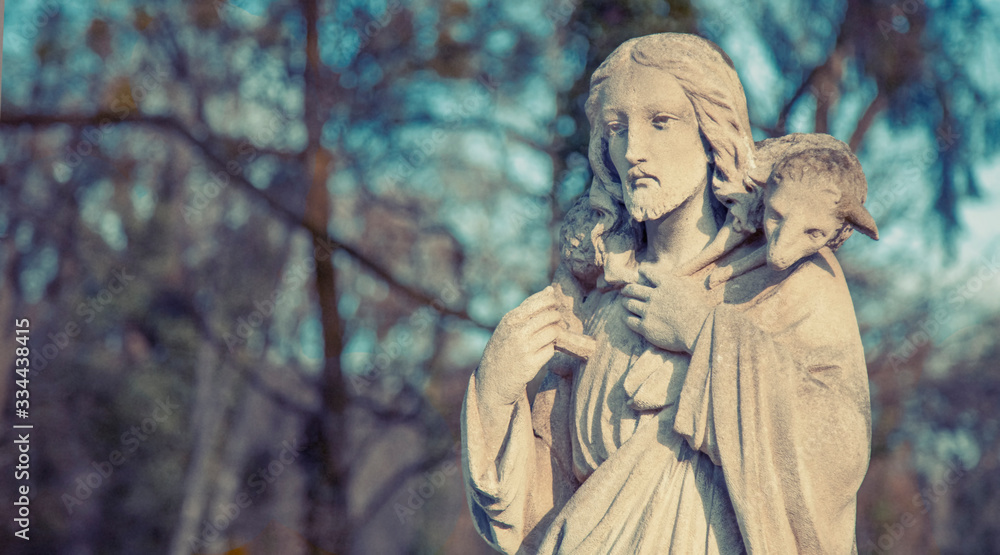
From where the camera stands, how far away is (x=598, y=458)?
2.61m

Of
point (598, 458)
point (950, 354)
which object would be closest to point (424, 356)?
point (950, 354)

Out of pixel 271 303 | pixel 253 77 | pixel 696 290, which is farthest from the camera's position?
pixel 253 77

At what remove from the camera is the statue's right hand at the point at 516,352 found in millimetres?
2576

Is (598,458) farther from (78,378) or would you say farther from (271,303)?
(78,378)

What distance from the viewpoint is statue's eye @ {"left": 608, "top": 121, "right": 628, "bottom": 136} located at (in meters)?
2.66

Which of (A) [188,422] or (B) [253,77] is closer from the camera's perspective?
(A) [188,422]

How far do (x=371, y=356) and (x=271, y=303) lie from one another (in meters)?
1.02

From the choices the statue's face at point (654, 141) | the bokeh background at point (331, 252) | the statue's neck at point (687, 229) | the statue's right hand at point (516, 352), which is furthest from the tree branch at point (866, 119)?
the statue's right hand at point (516, 352)

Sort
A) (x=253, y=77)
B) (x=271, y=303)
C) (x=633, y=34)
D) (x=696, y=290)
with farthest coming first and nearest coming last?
(x=253, y=77), (x=271, y=303), (x=633, y=34), (x=696, y=290)

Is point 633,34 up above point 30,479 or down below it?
above

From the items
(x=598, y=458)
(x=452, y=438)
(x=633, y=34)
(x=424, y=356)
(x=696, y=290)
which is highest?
(x=633, y=34)

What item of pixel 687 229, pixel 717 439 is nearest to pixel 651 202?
pixel 687 229

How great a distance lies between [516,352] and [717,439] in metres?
0.59

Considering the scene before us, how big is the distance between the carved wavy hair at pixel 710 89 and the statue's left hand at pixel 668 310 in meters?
0.35
